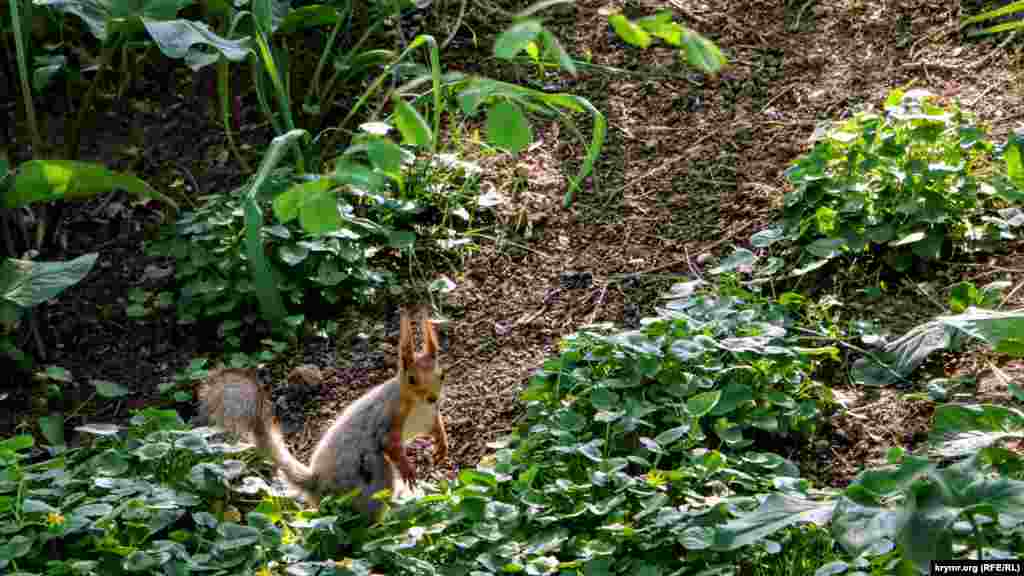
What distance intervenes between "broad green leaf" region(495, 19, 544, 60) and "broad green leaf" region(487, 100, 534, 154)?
0.27 metres

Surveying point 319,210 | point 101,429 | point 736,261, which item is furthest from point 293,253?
point 319,210

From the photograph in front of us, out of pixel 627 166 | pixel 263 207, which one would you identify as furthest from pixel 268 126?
pixel 627 166

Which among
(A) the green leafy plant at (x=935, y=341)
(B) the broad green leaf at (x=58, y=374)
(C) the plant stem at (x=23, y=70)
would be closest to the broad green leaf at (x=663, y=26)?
(A) the green leafy plant at (x=935, y=341)

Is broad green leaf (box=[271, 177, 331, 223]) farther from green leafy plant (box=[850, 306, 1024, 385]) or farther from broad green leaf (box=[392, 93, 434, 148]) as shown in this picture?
green leafy plant (box=[850, 306, 1024, 385])

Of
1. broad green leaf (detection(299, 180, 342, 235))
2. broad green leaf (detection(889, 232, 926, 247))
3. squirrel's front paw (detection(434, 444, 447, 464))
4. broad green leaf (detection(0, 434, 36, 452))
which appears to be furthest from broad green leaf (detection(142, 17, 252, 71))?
broad green leaf (detection(889, 232, 926, 247))

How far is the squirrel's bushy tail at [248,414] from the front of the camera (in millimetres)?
3527

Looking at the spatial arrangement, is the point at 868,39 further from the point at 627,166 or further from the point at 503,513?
the point at 503,513

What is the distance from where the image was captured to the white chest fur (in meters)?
3.67

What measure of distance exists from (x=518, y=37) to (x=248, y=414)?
183 cm

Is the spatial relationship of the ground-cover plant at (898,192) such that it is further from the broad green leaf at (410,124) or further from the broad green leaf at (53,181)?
the broad green leaf at (53,181)

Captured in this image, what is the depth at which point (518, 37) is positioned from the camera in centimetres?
210

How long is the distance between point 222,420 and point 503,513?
971 mm

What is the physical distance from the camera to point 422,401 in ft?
12.0

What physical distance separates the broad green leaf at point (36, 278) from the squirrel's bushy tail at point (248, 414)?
2.61ft
